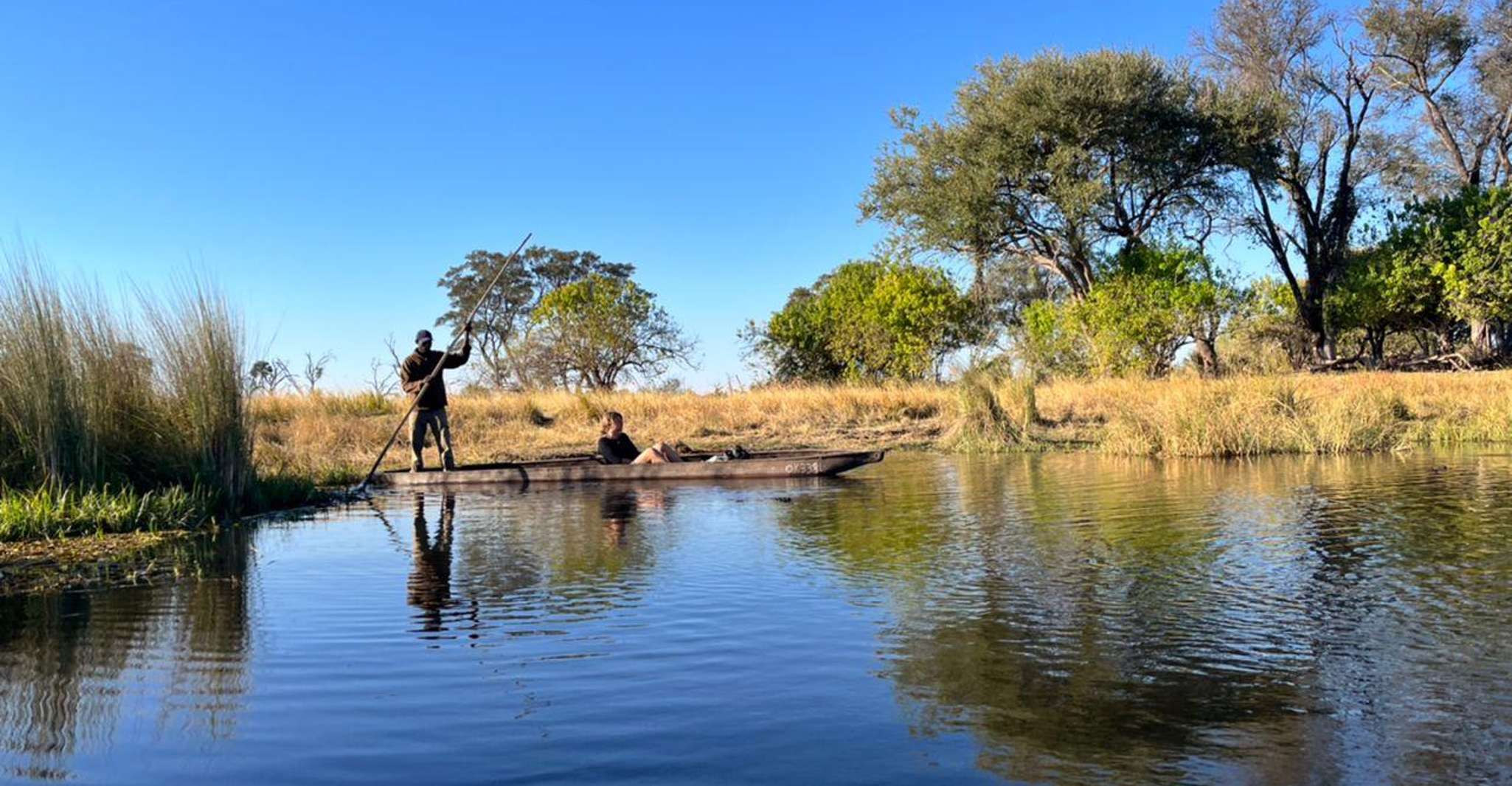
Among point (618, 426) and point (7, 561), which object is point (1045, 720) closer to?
point (7, 561)

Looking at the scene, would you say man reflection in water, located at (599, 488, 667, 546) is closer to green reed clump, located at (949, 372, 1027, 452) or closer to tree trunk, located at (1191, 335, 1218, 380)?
green reed clump, located at (949, 372, 1027, 452)

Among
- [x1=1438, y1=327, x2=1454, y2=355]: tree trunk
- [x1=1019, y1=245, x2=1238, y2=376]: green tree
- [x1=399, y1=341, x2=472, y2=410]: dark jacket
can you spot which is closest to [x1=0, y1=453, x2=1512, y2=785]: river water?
[x1=399, y1=341, x2=472, y2=410]: dark jacket

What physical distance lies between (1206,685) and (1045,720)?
81cm

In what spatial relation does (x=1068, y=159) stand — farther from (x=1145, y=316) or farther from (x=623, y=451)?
(x=623, y=451)

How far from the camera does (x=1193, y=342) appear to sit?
101ft

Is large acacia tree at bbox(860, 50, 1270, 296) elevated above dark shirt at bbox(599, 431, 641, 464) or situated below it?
above

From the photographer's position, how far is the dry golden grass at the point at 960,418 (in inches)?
641

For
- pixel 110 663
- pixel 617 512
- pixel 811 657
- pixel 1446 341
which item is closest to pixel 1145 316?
pixel 1446 341

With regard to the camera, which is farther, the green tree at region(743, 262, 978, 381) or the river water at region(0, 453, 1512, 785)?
the green tree at region(743, 262, 978, 381)

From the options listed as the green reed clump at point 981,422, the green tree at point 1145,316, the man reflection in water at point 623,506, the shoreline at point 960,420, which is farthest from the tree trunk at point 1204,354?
the man reflection in water at point 623,506

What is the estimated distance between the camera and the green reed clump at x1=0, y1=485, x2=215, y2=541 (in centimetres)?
879

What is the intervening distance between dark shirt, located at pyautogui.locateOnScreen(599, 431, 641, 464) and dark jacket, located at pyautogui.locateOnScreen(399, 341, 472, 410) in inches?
88.1

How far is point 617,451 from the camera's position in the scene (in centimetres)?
1494

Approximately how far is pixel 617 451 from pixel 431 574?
718 centimetres
